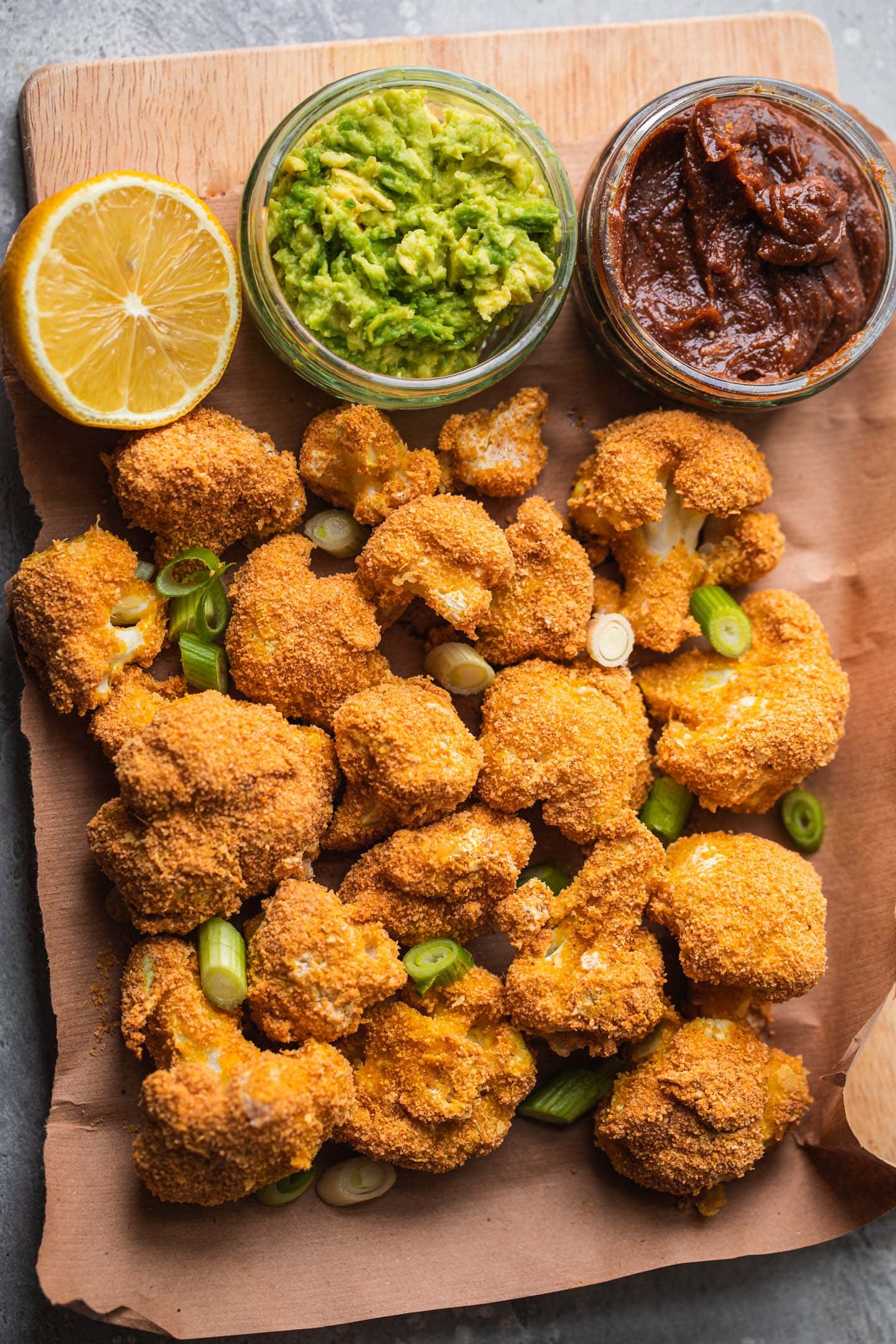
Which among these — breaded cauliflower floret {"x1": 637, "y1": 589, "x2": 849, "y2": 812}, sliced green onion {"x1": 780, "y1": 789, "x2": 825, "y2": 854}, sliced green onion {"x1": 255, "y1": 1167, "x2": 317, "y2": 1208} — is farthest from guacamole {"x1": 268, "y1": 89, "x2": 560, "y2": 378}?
sliced green onion {"x1": 255, "y1": 1167, "x2": 317, "y2": 1208}

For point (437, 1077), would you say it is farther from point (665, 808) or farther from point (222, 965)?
point (665, 808)

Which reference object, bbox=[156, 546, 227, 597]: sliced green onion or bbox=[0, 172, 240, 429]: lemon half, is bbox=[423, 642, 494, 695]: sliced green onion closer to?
bbox=[156, 546, 227, 597]: sliced green onion

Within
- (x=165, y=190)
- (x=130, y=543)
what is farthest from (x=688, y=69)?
(x=130, y=543)

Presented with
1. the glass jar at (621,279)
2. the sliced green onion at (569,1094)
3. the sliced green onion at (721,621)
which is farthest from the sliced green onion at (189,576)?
the sliced green onion at (569,1094)

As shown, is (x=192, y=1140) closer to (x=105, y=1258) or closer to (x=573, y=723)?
(x=105, y=1258)

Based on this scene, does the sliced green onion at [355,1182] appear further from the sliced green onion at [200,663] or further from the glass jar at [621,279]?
the glass jar at [621,279]

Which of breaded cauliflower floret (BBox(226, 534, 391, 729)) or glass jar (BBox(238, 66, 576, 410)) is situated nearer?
glass jar (BBox(238, 66, 576, 410))

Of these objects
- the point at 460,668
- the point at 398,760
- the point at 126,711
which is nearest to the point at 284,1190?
the point at 398,760
